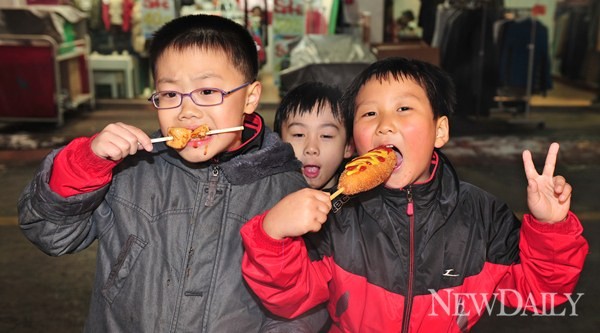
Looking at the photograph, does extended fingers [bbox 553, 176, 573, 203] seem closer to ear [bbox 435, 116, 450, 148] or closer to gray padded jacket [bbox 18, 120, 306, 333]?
ear [bbox 435, 116, 450, 148]

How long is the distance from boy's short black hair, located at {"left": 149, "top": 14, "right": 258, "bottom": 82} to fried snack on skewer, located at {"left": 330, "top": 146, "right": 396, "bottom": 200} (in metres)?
0.54

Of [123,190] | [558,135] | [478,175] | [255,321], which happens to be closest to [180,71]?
[123,190]

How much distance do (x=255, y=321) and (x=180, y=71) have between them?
823 mm

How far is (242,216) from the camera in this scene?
2117 mm

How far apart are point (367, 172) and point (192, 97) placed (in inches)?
23.8

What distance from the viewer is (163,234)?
2.06 metres

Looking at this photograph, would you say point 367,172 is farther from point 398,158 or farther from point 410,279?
point 410,279

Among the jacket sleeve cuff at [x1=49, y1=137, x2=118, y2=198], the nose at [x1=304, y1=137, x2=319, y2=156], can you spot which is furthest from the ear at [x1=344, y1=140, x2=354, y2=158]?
the jacket sleeve cuff at [x1=49, y1=137, x2=118, y2=198]

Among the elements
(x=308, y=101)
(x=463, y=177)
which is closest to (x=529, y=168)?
(x=308, y=101)

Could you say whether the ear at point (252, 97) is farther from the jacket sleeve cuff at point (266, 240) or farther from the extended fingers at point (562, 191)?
the extended fingers at point (562, 191)

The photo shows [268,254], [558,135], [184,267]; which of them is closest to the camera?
[268,254]

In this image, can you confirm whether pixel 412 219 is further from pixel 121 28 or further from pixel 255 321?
pixel 121 28

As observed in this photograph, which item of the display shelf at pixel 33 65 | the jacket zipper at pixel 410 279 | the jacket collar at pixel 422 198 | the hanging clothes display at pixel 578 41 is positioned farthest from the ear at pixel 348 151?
the hanging clothes display at pixel 578 41

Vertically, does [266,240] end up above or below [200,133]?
below
